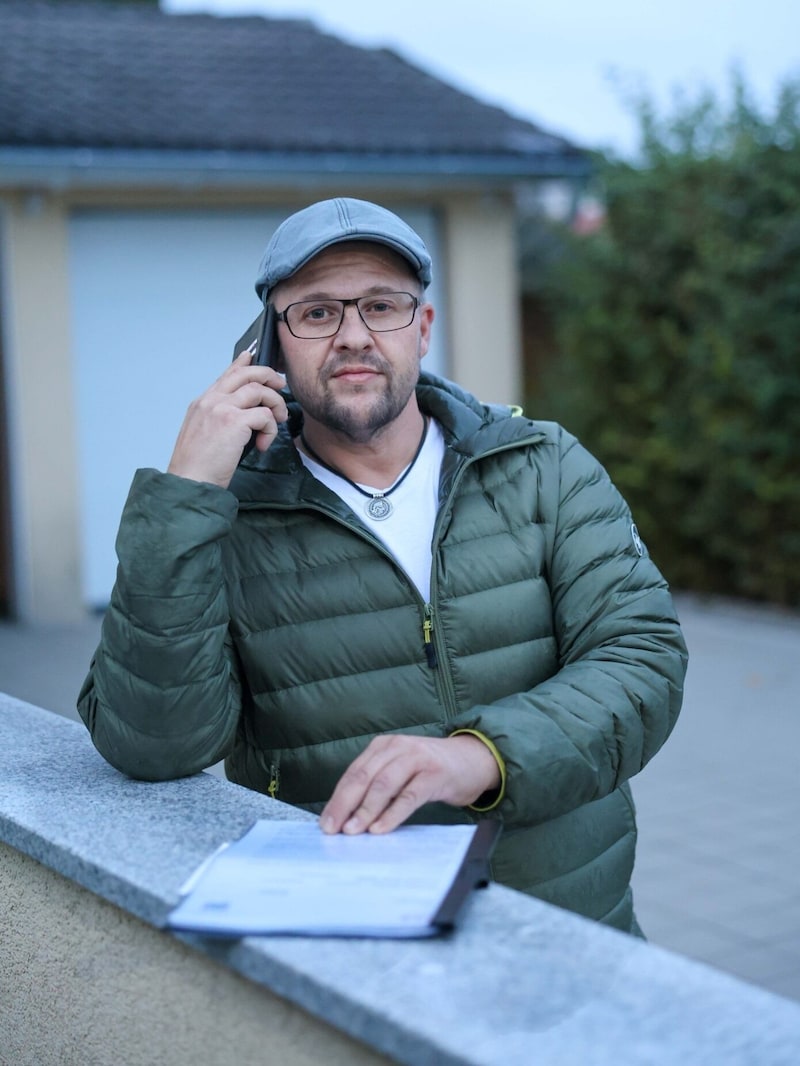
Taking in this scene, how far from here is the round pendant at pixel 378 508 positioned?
2404mm

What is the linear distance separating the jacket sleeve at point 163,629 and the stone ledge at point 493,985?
30cm

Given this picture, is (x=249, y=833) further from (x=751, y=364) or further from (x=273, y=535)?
(x=751, y=364)

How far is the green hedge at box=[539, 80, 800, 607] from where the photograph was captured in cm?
932

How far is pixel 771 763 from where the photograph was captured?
6.45 metres

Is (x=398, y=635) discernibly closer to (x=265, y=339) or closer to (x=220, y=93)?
(x=265, y=339)

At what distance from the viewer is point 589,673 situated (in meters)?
2.16

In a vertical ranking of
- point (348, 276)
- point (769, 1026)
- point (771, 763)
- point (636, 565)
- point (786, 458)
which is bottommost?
point (771, 763)

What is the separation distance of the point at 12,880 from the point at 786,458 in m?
7.98

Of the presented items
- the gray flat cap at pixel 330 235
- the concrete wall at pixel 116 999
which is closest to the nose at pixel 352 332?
the gray flat cap at pixel 330 235

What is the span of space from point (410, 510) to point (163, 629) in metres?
0.51

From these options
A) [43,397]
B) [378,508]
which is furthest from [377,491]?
[43,397]

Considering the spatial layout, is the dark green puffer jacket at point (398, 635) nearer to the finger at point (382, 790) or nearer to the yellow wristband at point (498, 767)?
the yellow wristband at point (498, 767)

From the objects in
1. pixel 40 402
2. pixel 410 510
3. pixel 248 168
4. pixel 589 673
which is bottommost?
pixel 40 402

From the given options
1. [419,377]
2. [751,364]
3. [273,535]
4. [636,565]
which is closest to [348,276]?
[419,377]
